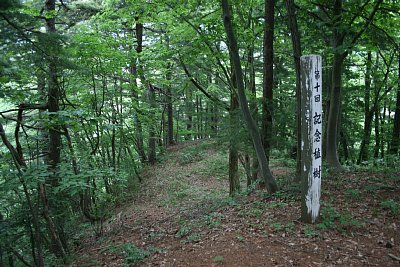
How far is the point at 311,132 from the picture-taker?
5.18m

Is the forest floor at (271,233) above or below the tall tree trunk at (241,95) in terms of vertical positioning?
below

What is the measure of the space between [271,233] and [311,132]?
1.96 metres

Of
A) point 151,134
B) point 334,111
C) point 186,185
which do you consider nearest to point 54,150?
point 186,185

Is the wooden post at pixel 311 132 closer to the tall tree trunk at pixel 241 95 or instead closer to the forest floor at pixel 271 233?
the forest floor at pixel 271 233

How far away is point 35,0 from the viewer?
9805mm

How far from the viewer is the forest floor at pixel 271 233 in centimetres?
452

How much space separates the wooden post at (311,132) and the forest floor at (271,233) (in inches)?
17.2

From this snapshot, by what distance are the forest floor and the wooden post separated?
0.44 metres

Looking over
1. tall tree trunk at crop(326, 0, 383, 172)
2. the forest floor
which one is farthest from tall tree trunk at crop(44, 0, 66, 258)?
tall tree trunk at crop(326, 0, 383, 172)

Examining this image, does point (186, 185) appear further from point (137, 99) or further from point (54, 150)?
point (54, 150)

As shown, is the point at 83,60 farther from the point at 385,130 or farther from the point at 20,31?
the point at 385,130

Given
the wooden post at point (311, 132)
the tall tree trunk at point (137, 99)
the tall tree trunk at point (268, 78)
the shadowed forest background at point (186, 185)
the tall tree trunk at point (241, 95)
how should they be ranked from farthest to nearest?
the tall tree trunk at point (137, 99), the tall tree trunk at point (268, 78), the tall tree trunk at point (241, 95), the wooden post at point (311, 132), the shadowed forest background at point (186, 185)

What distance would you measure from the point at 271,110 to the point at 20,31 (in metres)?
5.92

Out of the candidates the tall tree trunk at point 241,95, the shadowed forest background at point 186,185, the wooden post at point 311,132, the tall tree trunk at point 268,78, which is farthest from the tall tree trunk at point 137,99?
the wooden post at point 311,132
